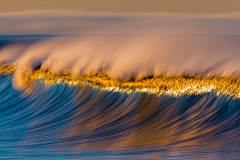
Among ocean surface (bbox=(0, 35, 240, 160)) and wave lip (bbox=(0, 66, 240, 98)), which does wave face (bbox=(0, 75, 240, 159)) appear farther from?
wave lip (bbox=(0, 66, 240, 98))

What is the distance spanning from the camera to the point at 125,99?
16.5 feet

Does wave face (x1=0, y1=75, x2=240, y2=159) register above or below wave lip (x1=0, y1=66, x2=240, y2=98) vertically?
below

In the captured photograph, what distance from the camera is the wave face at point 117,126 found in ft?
12.0

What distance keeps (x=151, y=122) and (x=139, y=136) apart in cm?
42

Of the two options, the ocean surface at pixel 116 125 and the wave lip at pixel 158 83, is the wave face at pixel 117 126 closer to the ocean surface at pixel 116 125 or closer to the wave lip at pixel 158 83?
the ocean surface at pixel 116 125

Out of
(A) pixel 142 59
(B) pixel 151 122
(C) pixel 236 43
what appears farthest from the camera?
(C) pixel 236 43

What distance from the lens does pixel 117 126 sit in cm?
445

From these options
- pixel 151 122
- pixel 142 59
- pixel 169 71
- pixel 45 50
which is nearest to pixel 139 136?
pixel 151 122

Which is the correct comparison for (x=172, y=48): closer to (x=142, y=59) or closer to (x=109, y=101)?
(x=142, y=59)

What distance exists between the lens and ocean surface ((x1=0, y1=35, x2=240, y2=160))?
3.65 m

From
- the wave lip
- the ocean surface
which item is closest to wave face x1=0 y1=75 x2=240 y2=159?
the ocean surface

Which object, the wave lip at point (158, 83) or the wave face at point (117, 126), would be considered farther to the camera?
the wave lip at point (158, 83)

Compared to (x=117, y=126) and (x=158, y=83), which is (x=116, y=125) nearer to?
(x=117, y=126)

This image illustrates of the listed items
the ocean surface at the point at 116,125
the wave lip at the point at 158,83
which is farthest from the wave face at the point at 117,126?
the wave lip at the point at 158,83
